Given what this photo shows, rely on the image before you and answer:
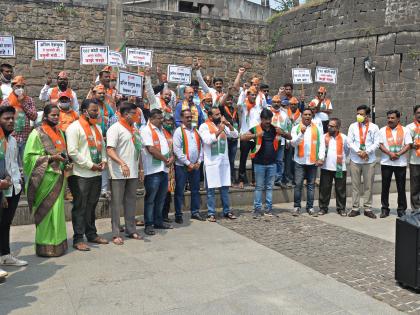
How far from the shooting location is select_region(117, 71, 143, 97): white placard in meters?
7.67

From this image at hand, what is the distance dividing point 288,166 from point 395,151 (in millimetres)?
2266

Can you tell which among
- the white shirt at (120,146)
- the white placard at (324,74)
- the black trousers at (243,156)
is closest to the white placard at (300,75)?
the white placard at (324,74)

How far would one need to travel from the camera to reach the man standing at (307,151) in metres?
8.41

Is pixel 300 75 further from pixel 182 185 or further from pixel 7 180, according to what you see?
pixel 7 180

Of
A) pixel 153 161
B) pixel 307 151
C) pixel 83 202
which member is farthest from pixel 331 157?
pixel 83 202

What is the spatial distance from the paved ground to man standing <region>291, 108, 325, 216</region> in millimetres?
1433

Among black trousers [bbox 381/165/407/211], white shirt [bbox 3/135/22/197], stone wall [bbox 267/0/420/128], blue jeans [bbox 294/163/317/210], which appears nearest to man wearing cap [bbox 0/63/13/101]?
white shirt [bbox 3/135/22/197]

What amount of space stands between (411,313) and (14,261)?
442 cm

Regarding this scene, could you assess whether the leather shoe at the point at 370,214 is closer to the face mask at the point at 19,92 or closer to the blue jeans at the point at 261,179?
the blue jeans at the point at 261,179

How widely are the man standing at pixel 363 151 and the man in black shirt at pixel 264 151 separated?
4.53 ft

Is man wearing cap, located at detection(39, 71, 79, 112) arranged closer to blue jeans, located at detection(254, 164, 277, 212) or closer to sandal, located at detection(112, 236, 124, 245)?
sandal, located at detection(112, 236, 124, 245)

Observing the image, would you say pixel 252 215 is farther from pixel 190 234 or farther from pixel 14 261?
pixel 14 261

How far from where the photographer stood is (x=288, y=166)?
9781 millimetres

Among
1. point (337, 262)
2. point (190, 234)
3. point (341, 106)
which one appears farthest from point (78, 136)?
point (341, 106)
